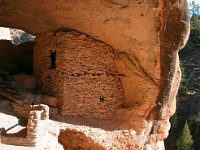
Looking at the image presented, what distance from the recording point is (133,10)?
8.22 m

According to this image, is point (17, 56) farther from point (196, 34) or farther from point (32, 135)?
point (196, 34)

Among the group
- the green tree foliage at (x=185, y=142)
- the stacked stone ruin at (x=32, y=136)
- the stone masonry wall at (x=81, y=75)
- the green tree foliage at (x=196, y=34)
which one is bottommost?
the green tree foliage at (x=185, y=142)

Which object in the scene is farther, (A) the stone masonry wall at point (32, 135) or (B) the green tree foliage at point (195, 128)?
(B) the green tree foliage at point (195, 128)

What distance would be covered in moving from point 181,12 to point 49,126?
3.53 meters

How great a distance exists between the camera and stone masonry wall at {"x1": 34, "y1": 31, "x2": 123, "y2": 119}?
9.22m

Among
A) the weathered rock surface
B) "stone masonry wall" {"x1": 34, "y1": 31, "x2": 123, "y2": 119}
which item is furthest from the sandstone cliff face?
the weathered rock surface

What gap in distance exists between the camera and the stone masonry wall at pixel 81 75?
9.22m

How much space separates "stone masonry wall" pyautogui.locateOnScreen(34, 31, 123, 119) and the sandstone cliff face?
7.7 inches

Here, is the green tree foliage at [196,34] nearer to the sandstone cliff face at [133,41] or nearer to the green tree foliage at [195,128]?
the green tree foliage at [195,128]

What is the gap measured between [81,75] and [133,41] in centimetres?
141

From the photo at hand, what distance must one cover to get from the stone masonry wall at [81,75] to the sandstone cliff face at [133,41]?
0.19m

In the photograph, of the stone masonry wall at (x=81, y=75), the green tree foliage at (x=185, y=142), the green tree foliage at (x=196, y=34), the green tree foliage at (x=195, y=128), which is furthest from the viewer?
the green tree foliage at (x=196, y=34)

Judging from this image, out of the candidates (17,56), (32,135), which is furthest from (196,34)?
(32,135)

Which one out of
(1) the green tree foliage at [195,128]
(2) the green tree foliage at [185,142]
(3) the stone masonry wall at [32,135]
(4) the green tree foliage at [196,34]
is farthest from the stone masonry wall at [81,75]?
(4) the green tree foliage at [196,34]
